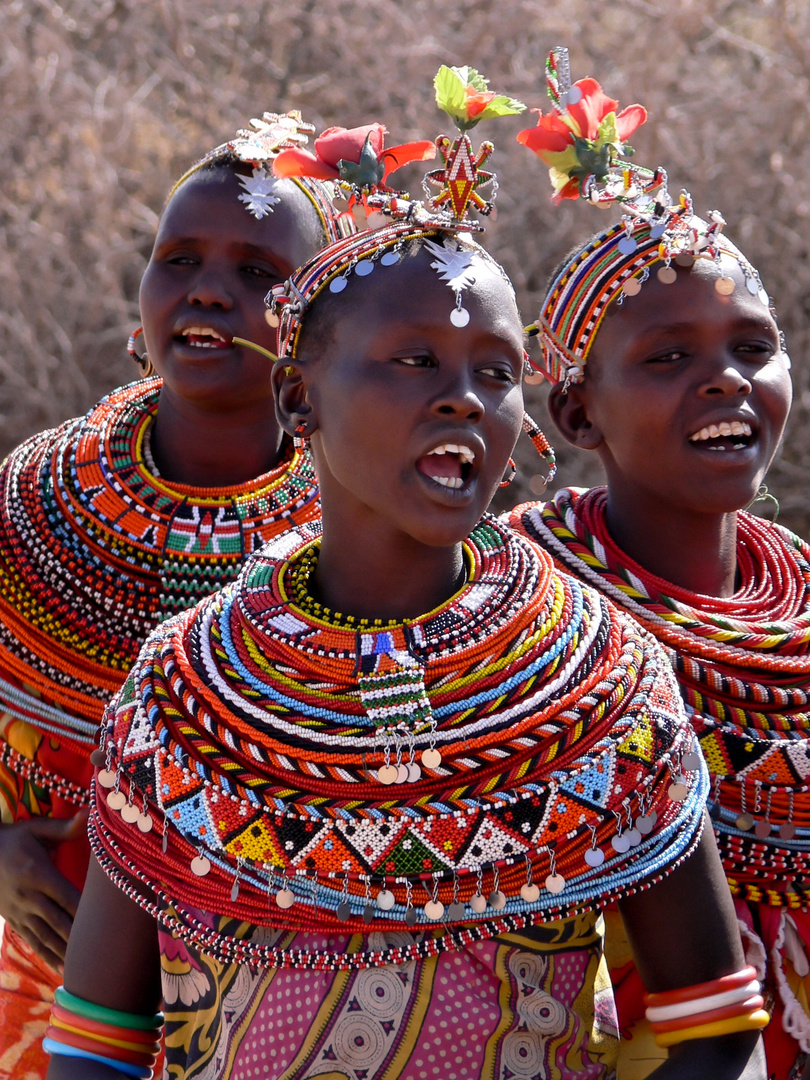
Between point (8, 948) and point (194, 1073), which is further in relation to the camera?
point (8, 948)

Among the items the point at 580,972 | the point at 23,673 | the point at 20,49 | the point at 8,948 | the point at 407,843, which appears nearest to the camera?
the point at 407,843

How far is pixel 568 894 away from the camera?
5.70ft

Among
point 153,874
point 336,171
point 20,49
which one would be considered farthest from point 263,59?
point 153,874

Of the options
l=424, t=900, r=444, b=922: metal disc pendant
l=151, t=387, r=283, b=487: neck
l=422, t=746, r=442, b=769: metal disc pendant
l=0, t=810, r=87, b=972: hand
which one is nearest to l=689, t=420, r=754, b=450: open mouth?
l=151, t=387, r=283, b=487: neck

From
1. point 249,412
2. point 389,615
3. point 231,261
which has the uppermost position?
point 231,261

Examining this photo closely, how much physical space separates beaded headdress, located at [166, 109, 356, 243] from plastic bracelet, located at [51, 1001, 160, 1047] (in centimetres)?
153

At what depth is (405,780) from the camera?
173cm

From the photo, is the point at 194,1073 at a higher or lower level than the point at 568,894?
lower

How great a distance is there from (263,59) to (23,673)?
6.33 m

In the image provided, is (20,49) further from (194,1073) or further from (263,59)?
(194,1073)

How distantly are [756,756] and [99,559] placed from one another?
4.38 feet

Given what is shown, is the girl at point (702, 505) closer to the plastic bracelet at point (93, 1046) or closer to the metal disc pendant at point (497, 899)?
the metal disc pendant at point (497, 899)

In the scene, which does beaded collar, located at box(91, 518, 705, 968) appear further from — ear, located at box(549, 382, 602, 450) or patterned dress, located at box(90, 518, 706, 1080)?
ear, located at box(549, 382, 602, 450)

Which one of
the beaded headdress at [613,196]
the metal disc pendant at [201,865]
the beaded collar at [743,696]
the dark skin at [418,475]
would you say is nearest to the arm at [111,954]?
the dark skin at [418,475]
